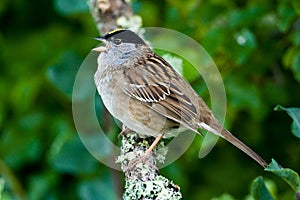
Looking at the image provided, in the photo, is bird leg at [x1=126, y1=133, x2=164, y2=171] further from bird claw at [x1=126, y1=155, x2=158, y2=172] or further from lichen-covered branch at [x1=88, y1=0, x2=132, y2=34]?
lichen-covered branch at [x1=88, y1=0, x2=132, y2=34]

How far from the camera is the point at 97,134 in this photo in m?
3.83

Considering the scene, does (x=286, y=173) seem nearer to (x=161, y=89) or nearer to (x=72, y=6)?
(x=161, y=89)

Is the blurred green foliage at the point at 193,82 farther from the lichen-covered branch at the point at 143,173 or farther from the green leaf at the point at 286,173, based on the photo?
the green leaf at the point at 286,173

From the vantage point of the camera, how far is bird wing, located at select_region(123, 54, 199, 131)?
3.07 meters

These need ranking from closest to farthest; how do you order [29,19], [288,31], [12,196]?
[288,31] → [12,196] → [29,19]

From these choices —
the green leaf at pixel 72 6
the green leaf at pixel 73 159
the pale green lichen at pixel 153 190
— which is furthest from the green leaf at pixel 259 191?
the green leaf at pixel 72 6

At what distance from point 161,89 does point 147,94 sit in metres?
0.07

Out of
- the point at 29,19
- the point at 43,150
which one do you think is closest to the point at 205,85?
the point at 43,150

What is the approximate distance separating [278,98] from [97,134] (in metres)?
0.98

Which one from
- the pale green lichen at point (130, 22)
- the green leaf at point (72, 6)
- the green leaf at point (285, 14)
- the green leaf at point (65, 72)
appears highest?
the pale green lichen at point (130, 22)

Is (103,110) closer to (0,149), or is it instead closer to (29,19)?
(0,149)

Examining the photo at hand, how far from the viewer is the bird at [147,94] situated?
3033 millimetres

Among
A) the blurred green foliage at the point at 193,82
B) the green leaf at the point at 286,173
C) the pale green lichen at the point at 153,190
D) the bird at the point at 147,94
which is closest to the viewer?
the green leaf at the point at 286,173

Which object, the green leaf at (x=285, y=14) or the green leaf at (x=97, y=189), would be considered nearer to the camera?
the green leaf at (x=285, y=14)
